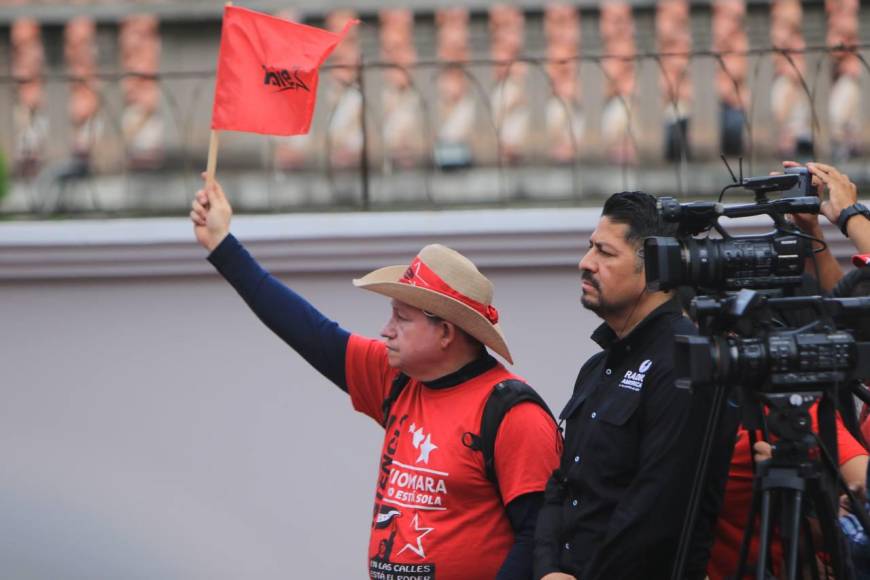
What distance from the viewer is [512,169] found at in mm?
8406

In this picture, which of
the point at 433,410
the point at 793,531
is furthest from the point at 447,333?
the point at 793,531

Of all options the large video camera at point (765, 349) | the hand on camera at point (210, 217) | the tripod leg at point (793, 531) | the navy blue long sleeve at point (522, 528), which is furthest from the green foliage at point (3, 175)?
the tripod leg at point (793, 531)

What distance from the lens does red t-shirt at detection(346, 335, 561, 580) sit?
12.0ft

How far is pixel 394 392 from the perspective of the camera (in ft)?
13.2

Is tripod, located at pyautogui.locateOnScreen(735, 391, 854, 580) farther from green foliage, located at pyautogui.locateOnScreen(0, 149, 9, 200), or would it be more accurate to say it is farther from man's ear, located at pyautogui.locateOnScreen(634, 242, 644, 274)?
green foliage, located at pyautogui.locateOnScreen(0, 149, 9, 200)

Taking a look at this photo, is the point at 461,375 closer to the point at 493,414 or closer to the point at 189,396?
the point at 493,414

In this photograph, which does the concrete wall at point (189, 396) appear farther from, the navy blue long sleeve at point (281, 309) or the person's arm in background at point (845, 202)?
the person's arm in background at point (845, 202)

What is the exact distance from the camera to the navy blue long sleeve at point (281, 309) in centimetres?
409

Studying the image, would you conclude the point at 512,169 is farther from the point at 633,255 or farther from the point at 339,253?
the point at 633,255

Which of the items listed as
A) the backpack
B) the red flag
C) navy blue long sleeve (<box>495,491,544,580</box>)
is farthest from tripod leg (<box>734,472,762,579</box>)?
the red flag

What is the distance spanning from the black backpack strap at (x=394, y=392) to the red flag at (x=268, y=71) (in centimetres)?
85

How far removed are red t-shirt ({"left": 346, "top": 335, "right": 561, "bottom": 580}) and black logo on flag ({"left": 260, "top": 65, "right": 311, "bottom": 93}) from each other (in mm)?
1160

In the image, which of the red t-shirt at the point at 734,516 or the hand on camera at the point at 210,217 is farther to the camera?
the hand on camera at the point at 210,217

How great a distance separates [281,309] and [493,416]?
2.54 ft
